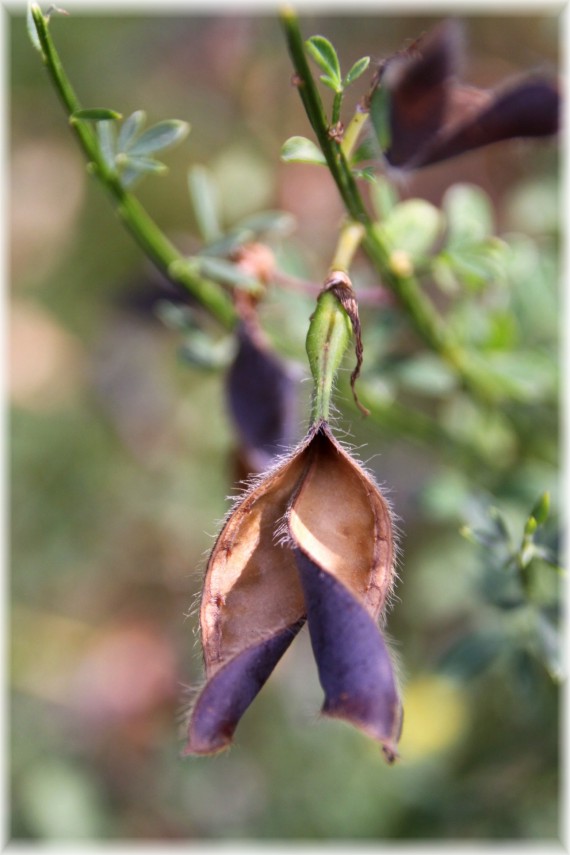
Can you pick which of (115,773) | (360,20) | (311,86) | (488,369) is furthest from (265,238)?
(115,773)

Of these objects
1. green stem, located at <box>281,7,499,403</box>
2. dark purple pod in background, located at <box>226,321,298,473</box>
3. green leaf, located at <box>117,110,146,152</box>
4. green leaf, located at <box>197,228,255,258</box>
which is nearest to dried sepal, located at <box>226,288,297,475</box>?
dark purple pod in background, located at <box>226,321,298,473</box>

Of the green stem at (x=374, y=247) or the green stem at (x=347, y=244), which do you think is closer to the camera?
the green stem at (x=374, y=247)

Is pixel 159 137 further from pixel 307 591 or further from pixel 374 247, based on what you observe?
pixel 307 591

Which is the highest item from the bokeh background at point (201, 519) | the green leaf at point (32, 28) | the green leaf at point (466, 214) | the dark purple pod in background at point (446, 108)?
the green leaf at point (32, 28)

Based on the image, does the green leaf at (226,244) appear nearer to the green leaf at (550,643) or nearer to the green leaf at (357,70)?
the green leaf at (357,70)

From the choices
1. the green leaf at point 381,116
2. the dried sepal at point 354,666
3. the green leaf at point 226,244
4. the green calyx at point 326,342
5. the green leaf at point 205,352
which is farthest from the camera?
the green leaf at point 205,352

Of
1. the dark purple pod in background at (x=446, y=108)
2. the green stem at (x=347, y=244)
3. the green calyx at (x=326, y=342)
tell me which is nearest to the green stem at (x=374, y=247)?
the green stem at (x=347, y=244)

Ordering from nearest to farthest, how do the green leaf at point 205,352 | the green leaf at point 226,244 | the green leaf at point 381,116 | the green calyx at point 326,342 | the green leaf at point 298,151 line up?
the green calyx at point 326,342 → the green leaf at point 298,151 → the green leaf at point 381,116 → the green leaf at point 226,244 → the green leaf at point 205,352

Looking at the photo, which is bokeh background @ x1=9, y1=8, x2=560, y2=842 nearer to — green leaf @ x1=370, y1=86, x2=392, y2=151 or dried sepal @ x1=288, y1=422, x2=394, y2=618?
green leaf @ x1=370, y1=86, x2=392, y2=151
